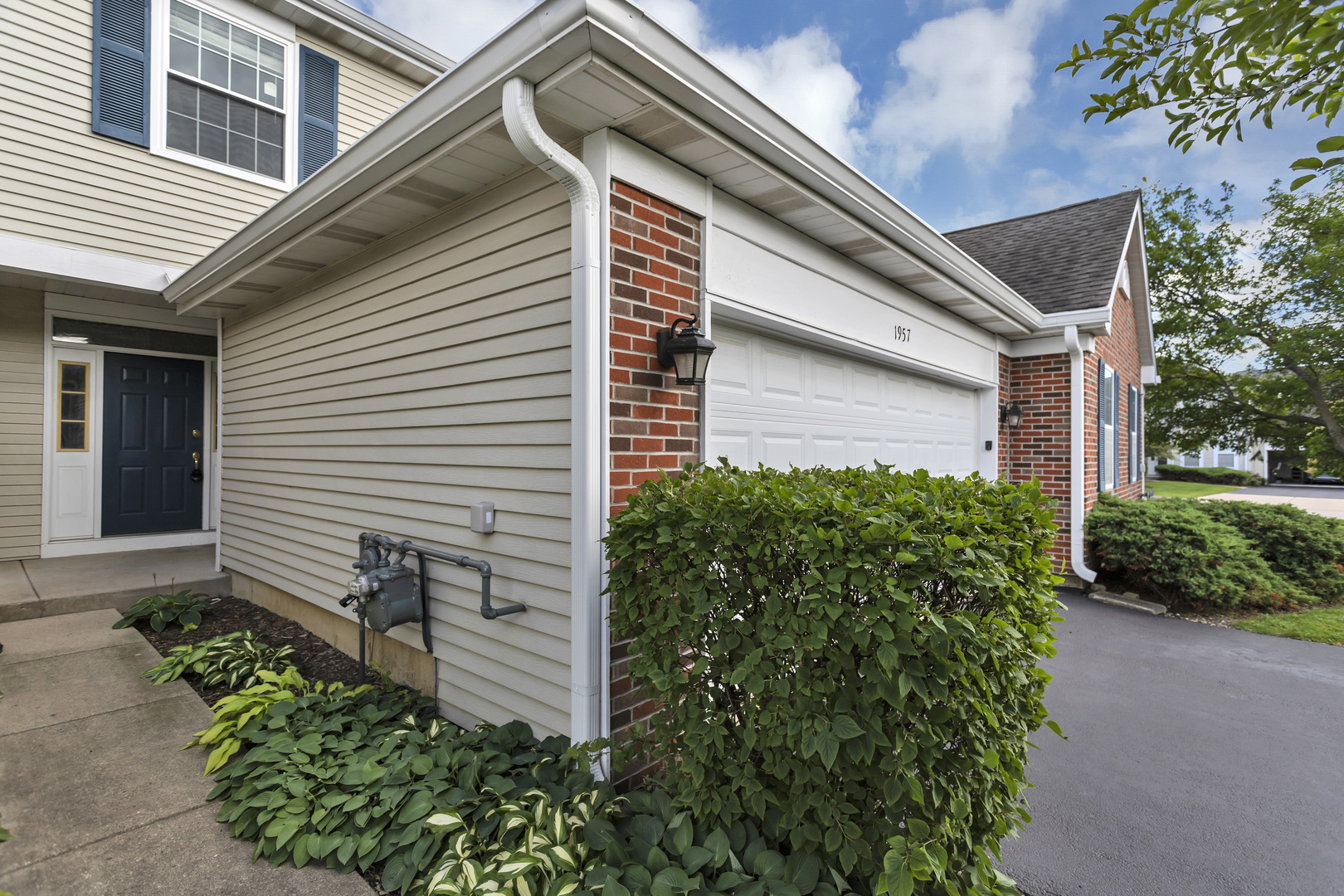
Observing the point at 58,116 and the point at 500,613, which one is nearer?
the point at 500,613

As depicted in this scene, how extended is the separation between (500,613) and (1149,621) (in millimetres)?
5916

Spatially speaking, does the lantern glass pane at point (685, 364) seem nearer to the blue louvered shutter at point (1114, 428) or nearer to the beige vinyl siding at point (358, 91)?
the beige vinyl siding at point (358, 91)

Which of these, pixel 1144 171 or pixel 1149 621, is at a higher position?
pixel 1144 171

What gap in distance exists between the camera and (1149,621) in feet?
18.4

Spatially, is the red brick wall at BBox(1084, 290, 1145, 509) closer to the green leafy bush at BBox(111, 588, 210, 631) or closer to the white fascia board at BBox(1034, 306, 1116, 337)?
the white fascia board at BBox(1034, 306, 1116, 337)

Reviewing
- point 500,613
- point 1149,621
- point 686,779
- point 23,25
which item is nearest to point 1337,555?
point 1149,621

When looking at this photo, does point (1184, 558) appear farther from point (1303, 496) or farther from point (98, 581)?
point (1303, 496)

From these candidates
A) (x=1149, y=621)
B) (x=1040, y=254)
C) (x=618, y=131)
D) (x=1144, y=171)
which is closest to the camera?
(x=618, y=131)

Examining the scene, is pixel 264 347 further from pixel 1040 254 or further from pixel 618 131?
pixel 1040 254

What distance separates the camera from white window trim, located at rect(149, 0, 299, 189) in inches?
227

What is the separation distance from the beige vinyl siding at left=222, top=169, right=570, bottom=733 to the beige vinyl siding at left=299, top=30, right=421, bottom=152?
363 cm

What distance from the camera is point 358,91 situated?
24.0 feet

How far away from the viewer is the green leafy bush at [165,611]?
4359mm

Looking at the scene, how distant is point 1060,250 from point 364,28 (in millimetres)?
8918
